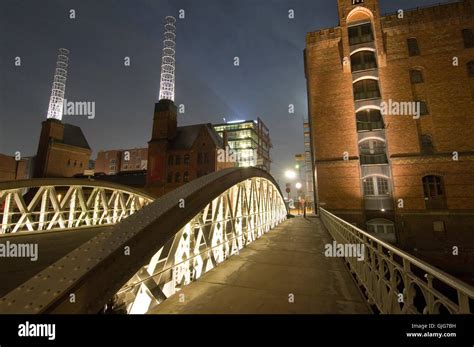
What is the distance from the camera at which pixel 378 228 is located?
60.3 feet

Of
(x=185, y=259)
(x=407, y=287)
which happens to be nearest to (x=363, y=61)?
(x=407, y=287)

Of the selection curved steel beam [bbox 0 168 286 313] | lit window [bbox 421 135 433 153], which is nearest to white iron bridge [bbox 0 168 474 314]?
curved steel beam [bbox 0 168 286 313]

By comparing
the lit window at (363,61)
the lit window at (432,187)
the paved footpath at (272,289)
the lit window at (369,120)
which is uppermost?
the lit window at (363,61)

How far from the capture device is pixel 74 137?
38.4 metres

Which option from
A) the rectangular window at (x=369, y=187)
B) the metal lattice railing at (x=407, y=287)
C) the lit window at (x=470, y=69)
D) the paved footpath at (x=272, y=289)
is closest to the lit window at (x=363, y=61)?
the lit window at (x=470, y=69)

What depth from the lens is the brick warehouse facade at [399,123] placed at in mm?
17016

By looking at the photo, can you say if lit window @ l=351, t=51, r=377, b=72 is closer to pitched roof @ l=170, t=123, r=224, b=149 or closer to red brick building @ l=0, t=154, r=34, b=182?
pitched roof @ l=170, t=123, r=224, b=149

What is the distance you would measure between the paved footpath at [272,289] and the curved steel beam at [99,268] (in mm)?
1062

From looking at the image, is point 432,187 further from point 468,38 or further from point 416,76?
point 468,38

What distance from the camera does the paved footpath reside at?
113 inches

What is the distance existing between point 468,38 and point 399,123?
9745 mm

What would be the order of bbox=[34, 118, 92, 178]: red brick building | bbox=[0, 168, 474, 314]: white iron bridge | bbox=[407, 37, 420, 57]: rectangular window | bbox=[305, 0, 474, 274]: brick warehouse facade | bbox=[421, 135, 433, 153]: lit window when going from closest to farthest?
1. bbox=[0, 168, 474, 314]: white iron bridge
2. bbox=[305, 0, 474, 274]: brick warehouse facade
3. bbox=[421, 135, 433, 153]: lit window
4. bbox=[407, 37, 420, 57]: rectangular window
5. bbox=[34, 118, 92, 178]: red brick building

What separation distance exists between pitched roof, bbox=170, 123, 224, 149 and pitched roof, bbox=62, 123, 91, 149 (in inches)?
692

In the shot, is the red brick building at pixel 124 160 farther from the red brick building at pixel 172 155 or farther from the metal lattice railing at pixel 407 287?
the metal lattice railing at pixel 407 287
